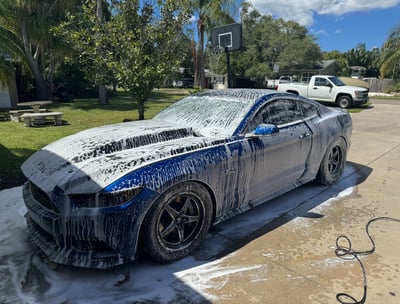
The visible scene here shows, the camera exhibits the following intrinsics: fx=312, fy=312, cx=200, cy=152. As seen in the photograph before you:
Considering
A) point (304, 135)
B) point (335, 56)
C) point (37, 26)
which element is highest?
point (335, 56)

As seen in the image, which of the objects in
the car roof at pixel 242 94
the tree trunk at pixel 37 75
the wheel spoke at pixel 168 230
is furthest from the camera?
the tree trunk at pixel 37 75

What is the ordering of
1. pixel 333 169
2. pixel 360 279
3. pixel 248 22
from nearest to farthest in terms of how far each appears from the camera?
pixel 360 279 < pixel 333 169 < pixel 248 22

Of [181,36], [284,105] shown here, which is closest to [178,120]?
[284,105]

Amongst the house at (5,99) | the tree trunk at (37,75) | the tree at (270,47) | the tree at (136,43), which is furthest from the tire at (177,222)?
the tree at (270,47)

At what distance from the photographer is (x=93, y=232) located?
2385 millimetres

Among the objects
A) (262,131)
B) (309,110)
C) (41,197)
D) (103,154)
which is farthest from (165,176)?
(309,110)

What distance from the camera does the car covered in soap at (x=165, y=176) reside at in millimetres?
2422

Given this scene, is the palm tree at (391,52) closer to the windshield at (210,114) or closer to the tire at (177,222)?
the windshield at (210,114)

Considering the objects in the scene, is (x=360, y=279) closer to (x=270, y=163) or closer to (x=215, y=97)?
(x=270, y=163)

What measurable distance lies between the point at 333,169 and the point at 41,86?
1644 cm

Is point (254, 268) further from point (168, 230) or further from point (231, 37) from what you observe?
point (231, 37)

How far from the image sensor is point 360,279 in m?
2.68

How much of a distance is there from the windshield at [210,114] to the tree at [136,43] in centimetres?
273

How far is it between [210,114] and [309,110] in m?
1.66
